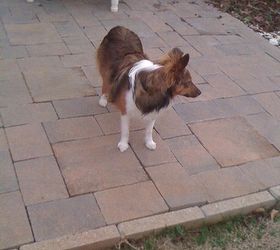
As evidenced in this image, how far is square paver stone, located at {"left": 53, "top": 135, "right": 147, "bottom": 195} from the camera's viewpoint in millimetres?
3145

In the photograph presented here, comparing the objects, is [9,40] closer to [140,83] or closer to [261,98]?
[140,83]

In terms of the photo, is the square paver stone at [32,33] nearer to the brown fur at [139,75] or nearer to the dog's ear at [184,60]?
the brown fur at [139,75]

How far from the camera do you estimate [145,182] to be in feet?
10.6

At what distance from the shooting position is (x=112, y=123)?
152 inches

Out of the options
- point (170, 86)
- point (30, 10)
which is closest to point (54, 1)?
point (30, 10)

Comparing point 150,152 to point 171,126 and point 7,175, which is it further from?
point 7,175

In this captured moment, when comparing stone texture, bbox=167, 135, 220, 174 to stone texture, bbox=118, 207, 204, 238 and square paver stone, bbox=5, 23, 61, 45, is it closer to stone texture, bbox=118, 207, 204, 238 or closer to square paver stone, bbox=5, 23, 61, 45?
stone texture, bbox=118, 207, 204, 238

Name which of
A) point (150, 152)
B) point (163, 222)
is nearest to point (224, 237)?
point (163, 222)

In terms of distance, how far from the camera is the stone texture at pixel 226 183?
323cm

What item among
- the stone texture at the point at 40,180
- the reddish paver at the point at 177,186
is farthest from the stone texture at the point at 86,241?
the reddish paver at the point at 177,186

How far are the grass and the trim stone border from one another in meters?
0.05

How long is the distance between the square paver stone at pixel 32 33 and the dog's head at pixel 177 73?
8.84 feet

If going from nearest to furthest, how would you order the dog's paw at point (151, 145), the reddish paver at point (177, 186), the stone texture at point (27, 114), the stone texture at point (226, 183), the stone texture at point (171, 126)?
the reddish paver at point (177, 186), the stone texture at point (226, 183), the dog's paw at point (151, 145), the stone texture at point (27, 114), the stone texture at point (171, 126)

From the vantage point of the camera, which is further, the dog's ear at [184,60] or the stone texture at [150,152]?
the stone texture at [150,152]
